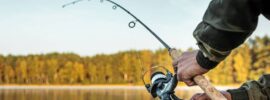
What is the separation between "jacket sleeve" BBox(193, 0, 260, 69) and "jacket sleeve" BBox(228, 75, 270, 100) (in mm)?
612

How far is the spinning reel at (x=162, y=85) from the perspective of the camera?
2.27 meters

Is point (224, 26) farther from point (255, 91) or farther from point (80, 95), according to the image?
point (80, 95)

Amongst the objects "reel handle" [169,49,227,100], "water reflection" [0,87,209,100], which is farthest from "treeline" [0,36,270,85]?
"reel handle" [169,49,227,100]

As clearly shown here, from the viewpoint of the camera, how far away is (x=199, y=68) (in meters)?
1.93

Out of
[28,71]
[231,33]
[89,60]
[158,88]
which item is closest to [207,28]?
[231,33]

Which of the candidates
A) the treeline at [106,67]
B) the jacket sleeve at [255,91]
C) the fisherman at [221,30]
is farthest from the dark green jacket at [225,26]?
the treeline at [106,67]

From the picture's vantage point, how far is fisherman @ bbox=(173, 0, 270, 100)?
5.79ft

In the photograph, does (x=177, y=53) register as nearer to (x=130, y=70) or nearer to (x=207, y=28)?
(x=207, y=28)

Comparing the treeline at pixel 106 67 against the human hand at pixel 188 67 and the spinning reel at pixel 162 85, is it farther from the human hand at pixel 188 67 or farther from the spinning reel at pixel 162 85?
the human hand at pixel 188 67

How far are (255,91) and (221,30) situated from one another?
28.5 inches

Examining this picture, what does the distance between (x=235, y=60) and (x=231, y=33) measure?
8033cm

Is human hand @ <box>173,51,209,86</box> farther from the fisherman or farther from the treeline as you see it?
the treeline

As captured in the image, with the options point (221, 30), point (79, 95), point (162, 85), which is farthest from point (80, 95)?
point (221, 30)

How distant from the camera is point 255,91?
7.97 ft
